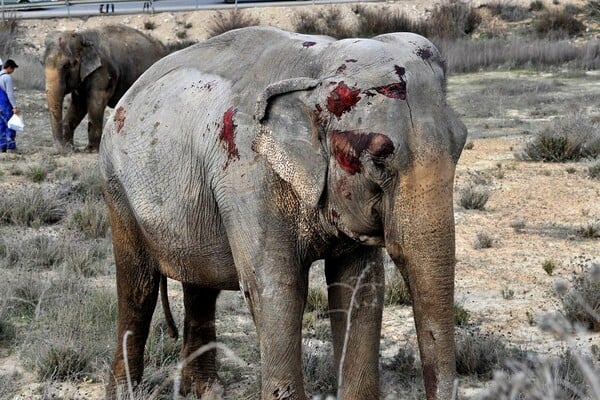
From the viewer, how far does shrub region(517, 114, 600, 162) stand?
48.4ft

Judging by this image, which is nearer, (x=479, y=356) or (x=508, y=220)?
(x=479, y=356)

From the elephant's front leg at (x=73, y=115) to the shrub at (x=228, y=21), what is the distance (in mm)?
17819

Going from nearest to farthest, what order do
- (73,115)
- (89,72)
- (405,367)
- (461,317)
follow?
(405,367) → (461,317) → (89,72) → (73,115)

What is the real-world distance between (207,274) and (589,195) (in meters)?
8.14

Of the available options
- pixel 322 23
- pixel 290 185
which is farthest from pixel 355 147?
pixel 322 23

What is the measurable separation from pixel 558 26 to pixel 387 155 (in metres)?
32.1

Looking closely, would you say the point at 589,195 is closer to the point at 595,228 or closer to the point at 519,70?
the point at 595,228

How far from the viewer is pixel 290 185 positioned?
4.71 meters

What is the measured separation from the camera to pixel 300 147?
462 cm

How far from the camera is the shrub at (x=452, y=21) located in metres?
34.9

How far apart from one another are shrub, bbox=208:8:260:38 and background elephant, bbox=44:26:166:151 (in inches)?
665

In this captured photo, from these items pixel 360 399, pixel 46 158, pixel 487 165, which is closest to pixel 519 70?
pixel 487 165

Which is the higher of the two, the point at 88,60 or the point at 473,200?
the point at 88,60

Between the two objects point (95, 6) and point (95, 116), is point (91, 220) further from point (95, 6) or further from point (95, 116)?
point (95, 6)
